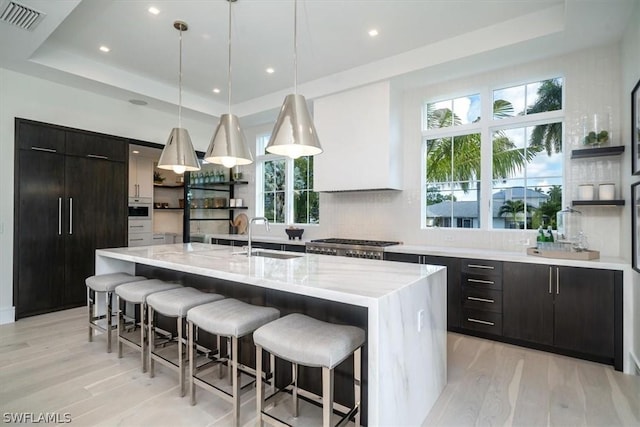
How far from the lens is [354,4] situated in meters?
2.93

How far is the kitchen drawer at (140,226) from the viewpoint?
7051mm

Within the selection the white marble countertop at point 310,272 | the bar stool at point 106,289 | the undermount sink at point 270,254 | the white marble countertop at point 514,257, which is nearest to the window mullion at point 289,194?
the white marble countertop at point 514,257

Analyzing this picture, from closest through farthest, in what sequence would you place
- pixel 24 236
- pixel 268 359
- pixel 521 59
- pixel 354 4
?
pixel 268 359 → pixel 354 4 → pixel 521 59 → pixel 24 236

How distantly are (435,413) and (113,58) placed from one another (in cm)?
496

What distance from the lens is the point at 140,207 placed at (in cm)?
723

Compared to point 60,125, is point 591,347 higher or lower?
lower

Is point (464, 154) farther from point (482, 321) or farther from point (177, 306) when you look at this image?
point (177, 306)

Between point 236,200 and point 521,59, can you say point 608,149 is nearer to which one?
point 521,59

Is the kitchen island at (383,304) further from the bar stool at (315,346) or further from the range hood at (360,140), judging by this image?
the range hood at (360,140)

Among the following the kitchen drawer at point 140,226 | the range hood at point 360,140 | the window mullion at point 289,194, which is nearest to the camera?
the range hood at point 360,140

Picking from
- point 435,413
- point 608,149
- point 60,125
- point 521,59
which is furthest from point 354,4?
point 60,125

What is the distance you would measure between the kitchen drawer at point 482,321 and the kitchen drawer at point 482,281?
27 cm

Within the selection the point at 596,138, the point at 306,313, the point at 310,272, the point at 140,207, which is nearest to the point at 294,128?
the point at 310,272

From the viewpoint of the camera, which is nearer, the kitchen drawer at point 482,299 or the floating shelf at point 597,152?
the floating shelf at point 597,152
